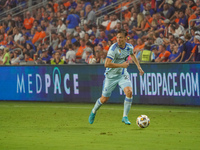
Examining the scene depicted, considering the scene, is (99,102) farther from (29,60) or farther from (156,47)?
(29,60)

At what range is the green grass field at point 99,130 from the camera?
8.42m

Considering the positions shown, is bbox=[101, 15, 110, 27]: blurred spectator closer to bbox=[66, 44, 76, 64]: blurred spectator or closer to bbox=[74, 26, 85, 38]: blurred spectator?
bbox=[74, 26, 85, 38]: blurred spectator

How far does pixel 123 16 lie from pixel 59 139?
16.2 m

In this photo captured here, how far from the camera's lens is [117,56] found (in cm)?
1177

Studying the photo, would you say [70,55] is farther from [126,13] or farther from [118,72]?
[118,72]

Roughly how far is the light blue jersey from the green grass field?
51.1 inches

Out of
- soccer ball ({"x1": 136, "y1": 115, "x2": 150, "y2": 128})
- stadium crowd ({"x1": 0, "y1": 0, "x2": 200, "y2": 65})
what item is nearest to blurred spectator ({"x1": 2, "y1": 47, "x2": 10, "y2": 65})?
stadium crowd ({"x1": 0, "y1": 0, "x2": 200, "y2": 65})

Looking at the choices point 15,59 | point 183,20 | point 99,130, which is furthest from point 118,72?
point 15,59

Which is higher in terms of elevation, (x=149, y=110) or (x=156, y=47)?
(x=156, y=47)

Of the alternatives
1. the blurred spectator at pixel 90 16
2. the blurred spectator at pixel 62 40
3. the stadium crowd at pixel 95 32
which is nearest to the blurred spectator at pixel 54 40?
the stadium crowd at pixel 95 32

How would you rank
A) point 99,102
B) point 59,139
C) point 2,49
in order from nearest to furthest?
point 59,139 < point 99,102 < point 2,49

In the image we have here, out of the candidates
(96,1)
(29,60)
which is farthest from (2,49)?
(96,1)

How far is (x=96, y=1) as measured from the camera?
2591 cm

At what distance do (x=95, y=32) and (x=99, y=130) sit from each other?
1306 cm
